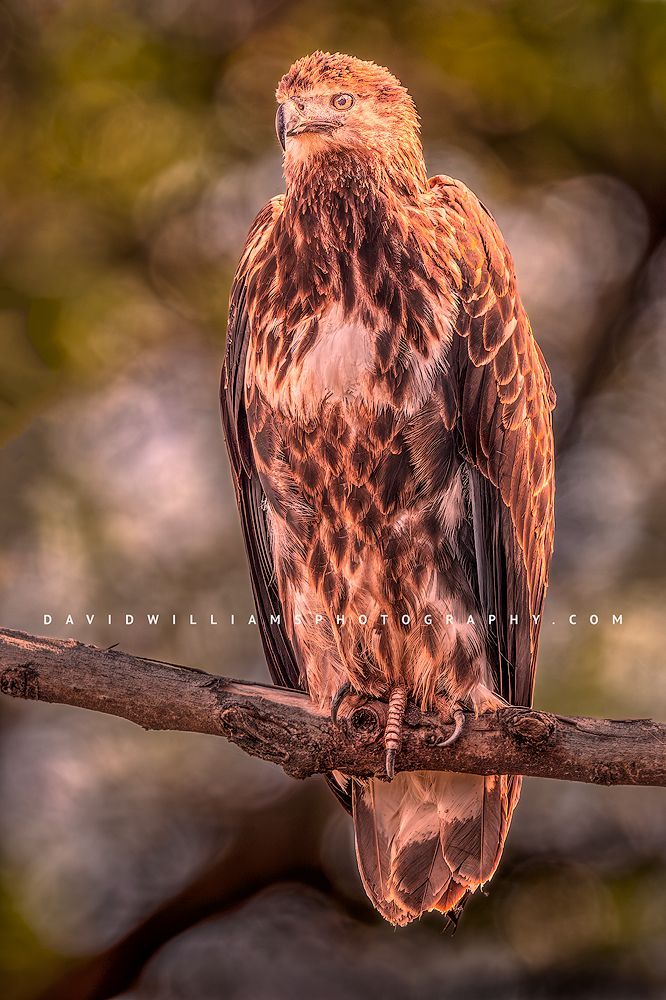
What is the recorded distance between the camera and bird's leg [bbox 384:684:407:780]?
2.22 meters

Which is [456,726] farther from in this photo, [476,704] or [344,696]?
[344,696]

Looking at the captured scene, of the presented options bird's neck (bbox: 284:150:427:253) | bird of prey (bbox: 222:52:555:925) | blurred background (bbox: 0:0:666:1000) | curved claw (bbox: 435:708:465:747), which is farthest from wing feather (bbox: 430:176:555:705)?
blurred background (bbox: 0:0:666:1000)

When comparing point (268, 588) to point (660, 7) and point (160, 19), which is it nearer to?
point (160, 19)

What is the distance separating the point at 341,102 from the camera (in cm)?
232

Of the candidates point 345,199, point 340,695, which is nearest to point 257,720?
point 340,695

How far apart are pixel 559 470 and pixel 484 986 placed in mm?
1587

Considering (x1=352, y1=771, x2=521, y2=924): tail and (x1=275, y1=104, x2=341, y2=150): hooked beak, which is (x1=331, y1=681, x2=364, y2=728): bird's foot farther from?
(x1=275, y1=104, x2=341, y2=150): hooked beak

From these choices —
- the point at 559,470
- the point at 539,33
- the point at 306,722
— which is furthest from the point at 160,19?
→ the point at 306,722

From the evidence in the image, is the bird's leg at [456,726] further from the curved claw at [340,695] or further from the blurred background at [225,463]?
the blurred background at [225,463]

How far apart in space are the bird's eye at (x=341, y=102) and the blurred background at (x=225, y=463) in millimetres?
1090

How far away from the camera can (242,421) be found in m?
2.58

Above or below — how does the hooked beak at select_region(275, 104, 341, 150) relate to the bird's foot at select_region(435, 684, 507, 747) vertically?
above

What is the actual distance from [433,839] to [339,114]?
5.35 ft

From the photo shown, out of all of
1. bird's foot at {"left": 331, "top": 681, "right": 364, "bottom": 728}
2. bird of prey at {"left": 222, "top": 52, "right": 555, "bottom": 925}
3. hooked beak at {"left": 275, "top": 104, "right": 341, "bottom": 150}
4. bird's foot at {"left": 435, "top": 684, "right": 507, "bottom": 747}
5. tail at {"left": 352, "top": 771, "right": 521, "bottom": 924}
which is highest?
hooked beak at {"left": 275, "top": 104, "right": 341, "bottom": 150}
